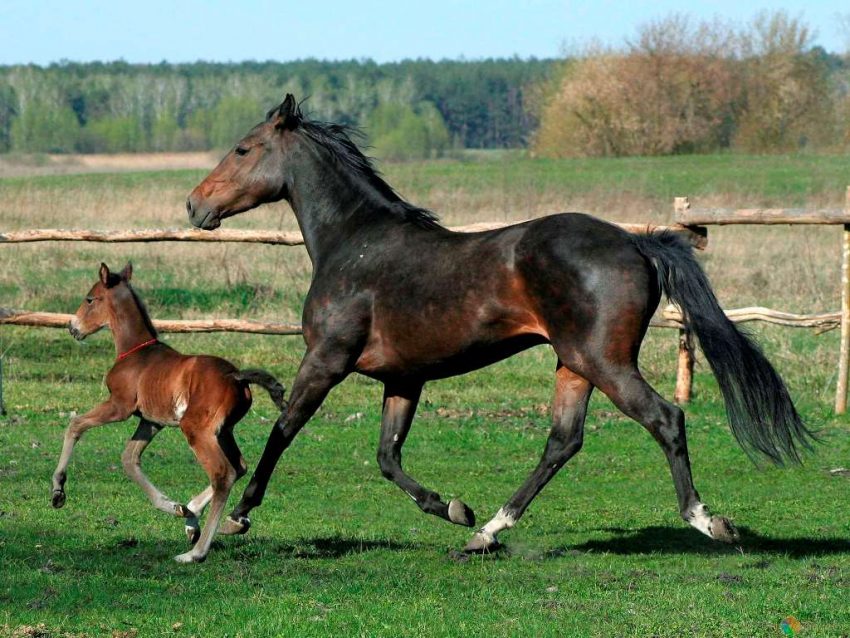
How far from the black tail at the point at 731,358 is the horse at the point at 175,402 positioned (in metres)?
2.18

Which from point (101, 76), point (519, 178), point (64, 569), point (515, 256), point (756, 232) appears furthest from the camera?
point (101, 76)

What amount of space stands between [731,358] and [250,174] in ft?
9.93

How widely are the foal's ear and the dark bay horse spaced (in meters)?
0.03

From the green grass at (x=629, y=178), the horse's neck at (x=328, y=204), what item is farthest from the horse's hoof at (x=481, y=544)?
the green grass at (x=629, y=178)

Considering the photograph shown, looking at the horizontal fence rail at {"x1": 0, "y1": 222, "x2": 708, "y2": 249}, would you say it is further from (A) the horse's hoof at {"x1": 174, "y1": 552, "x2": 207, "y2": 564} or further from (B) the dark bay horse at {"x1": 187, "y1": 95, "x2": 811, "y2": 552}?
(A) the horse's hoof at {"x1": 174, "y1": 552, "x2": 207, "y2": 564}

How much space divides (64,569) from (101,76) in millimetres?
145894

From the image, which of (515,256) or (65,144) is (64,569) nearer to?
A: (515,256)

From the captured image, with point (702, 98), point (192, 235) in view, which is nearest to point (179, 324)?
point (192, 235)

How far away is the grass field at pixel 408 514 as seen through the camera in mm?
5191

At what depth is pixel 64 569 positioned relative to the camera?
597 cm

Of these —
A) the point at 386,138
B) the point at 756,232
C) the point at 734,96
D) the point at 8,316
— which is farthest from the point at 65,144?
the point at 8,316

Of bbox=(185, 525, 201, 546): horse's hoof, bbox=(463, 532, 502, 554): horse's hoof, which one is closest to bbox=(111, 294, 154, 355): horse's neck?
bbox=(185, 525, 201, 546): horse's hoof

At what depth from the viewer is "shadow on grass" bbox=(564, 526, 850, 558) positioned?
22.7 feet

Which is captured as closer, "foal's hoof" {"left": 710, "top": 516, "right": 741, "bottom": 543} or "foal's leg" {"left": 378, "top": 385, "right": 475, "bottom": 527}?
"foal's hoof" {"left": 710, "top": 516, "right": 741, "bottom": 543}
